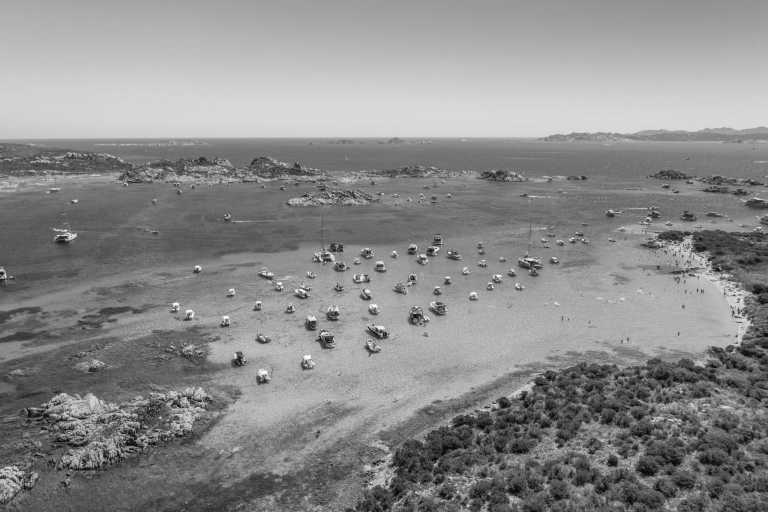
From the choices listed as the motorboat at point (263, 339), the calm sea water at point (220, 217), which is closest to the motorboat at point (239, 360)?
the motorboat at point (263, 339)

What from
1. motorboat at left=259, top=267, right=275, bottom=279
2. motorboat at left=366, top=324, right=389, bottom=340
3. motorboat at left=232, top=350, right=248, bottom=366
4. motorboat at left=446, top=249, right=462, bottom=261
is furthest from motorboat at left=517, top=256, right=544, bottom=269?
motorboat at left=232, top=350, right=248, bottom=366

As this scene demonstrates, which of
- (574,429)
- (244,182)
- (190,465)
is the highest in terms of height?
(244,182)

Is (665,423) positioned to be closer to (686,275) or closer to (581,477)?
(581,477)

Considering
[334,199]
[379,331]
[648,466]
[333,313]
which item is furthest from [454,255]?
[334,199]

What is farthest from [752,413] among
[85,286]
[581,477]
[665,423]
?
[85,286]

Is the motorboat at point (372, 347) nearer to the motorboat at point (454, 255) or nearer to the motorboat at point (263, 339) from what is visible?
the motorboat at point (263, 339)

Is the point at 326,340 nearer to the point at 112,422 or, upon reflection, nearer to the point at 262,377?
the point at 262,377
